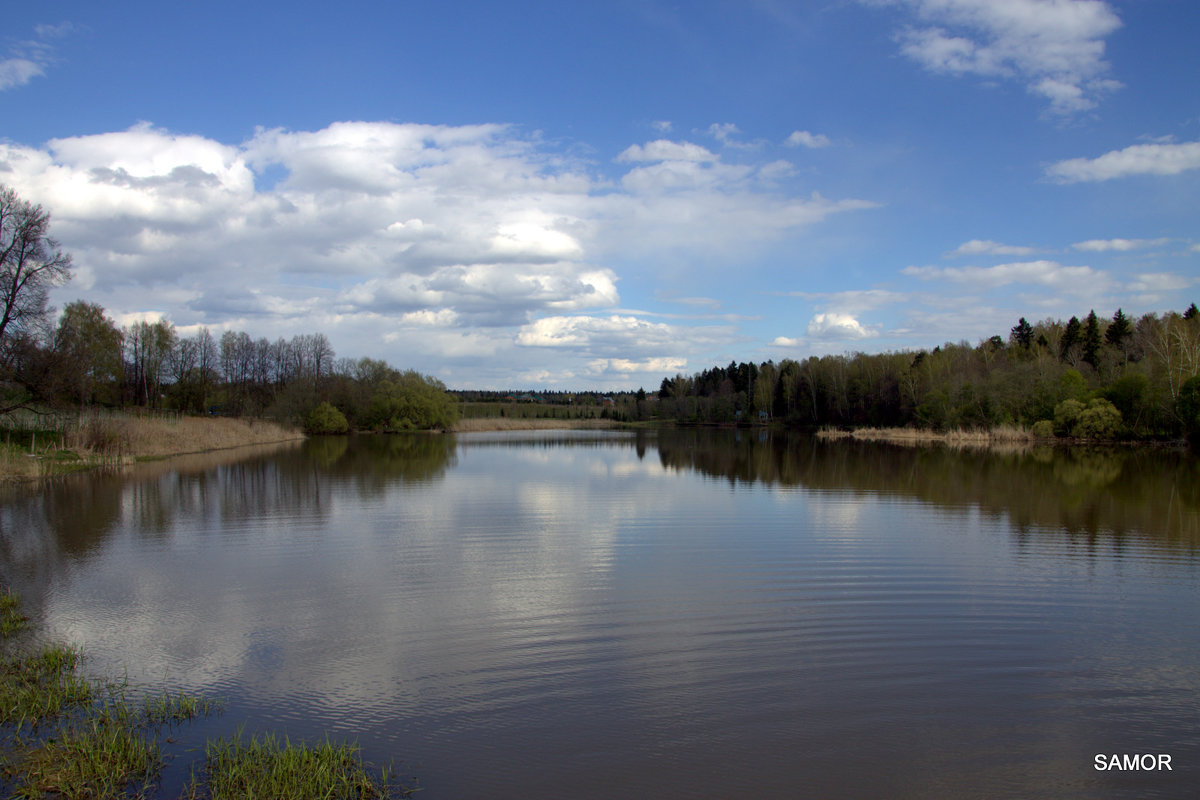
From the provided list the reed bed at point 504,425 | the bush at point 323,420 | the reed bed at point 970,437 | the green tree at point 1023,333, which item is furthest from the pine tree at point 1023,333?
the bush at point 323,420

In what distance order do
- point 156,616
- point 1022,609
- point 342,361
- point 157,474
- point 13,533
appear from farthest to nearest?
point 342,361 < point 157,474 < point 13,533 < point 1022,609 < point 156,616

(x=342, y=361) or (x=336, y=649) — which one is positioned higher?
(x=342, y=361)

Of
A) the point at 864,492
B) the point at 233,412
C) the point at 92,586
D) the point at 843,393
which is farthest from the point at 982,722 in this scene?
the point at 843,393

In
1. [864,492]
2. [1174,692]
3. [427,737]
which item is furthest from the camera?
[864,492]

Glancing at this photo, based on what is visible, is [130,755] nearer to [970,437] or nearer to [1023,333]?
[970,437]

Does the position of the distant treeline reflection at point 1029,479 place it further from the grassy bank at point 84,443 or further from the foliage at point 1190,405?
the grassy bank at point 84,443

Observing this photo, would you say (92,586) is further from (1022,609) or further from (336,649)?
(1022,609)

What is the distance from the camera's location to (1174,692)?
18.6ft

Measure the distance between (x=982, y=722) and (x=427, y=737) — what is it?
4087mm

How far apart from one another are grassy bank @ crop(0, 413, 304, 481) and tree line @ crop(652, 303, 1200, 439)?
4736 centimetres

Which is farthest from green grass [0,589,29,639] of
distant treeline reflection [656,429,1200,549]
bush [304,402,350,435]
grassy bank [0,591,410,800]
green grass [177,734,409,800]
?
bush [304,402,350,435]

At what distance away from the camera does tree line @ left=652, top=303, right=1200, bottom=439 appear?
38875mm

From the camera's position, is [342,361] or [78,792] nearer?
[78,792]

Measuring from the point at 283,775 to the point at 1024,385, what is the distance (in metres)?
50.2
